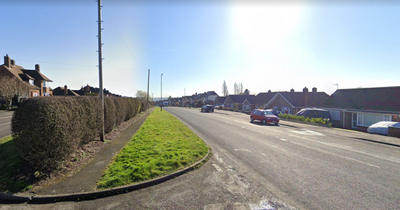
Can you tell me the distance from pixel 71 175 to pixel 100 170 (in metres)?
0.71

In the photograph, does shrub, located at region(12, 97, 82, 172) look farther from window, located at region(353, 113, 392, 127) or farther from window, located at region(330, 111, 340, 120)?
window, located at region(330, 111, 340, 120)

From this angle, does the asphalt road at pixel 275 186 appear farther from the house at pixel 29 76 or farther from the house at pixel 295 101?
the house at pixel 29 76

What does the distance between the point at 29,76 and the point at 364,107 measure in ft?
207

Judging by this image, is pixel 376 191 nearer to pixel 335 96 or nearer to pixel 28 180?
pixel 28 180

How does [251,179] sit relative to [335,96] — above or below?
below

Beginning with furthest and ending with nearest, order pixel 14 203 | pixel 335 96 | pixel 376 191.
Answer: pixel 335 96
pixel 376 191
pixel 14 203

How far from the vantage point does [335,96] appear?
2856 cm

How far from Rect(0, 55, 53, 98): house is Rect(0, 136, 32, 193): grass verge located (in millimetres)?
39880

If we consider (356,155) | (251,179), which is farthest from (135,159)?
(356,155)

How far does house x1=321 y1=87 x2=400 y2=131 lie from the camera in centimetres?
2092

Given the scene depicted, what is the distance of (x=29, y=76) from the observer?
133 ft

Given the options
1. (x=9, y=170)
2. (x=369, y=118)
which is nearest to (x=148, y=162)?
(x=9, y=170)

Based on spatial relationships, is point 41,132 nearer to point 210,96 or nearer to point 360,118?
point 360,118

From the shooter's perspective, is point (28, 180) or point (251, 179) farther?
point (251, 179)
